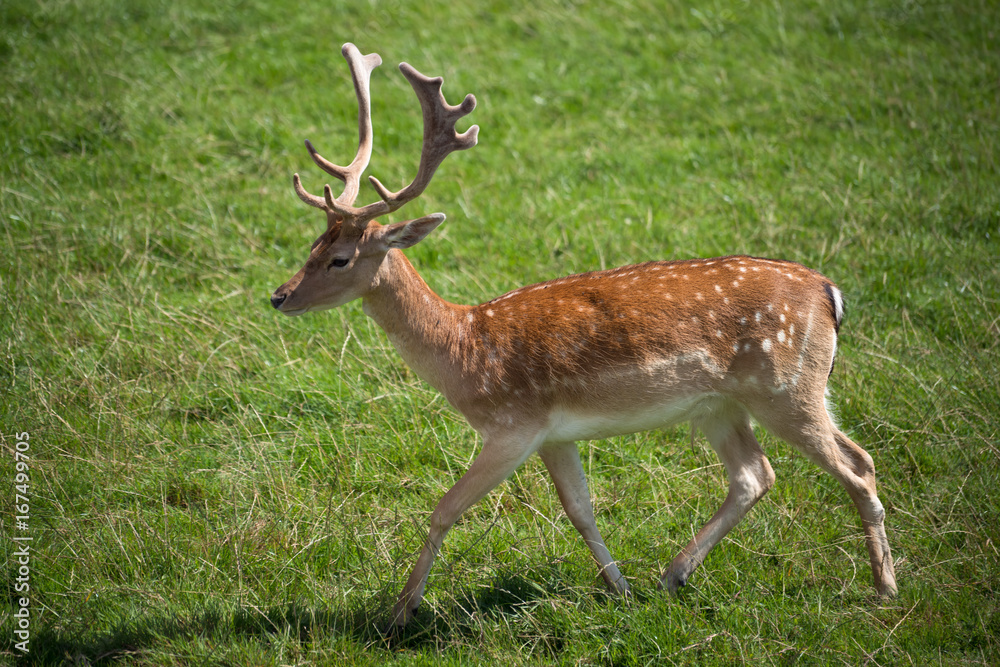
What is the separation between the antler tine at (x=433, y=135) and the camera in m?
4.20

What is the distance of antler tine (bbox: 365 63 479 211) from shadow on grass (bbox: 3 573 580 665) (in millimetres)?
1905

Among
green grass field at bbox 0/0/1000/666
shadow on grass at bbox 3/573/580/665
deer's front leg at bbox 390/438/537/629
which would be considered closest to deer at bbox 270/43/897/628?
deer's front leg at bbox 390/438/537/629

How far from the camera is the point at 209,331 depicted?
585 centimetres

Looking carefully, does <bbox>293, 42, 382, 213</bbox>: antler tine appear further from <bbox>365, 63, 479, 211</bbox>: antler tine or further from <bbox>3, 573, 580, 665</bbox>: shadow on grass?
<bbox>3, 573, 580, 665</bbox>: shadow on grass

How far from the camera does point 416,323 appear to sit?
430 centimetres

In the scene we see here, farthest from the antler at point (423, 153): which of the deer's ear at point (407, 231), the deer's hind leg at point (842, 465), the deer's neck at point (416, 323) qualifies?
the deer's hind leg at point (842, 465)

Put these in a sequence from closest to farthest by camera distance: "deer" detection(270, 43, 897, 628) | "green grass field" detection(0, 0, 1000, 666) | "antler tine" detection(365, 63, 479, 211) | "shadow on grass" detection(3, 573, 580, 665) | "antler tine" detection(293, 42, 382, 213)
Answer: "shadow on grass" detection(3, 573, 580, 665), "green grass field" detection(0, 0, 1000, 666), "deer" detection(270, 43, 897, 628), "antler tine" detection(365, 63, 479, 211), "antler tine" detection(293, 42, 382, 213)

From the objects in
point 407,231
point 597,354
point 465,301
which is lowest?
point 465,301

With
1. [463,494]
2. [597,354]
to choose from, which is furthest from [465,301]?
[463,494]

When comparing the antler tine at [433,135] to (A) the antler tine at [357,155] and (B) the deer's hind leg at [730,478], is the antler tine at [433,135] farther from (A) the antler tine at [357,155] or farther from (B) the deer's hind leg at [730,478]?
(B) the deer's hind leg at [730,478]

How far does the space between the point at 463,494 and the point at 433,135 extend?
1.76 metres

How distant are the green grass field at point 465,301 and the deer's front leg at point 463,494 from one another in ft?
0.45

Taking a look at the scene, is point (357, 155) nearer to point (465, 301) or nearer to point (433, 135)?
point (433, 135)

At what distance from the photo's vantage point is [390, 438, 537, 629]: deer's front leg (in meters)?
3.92
